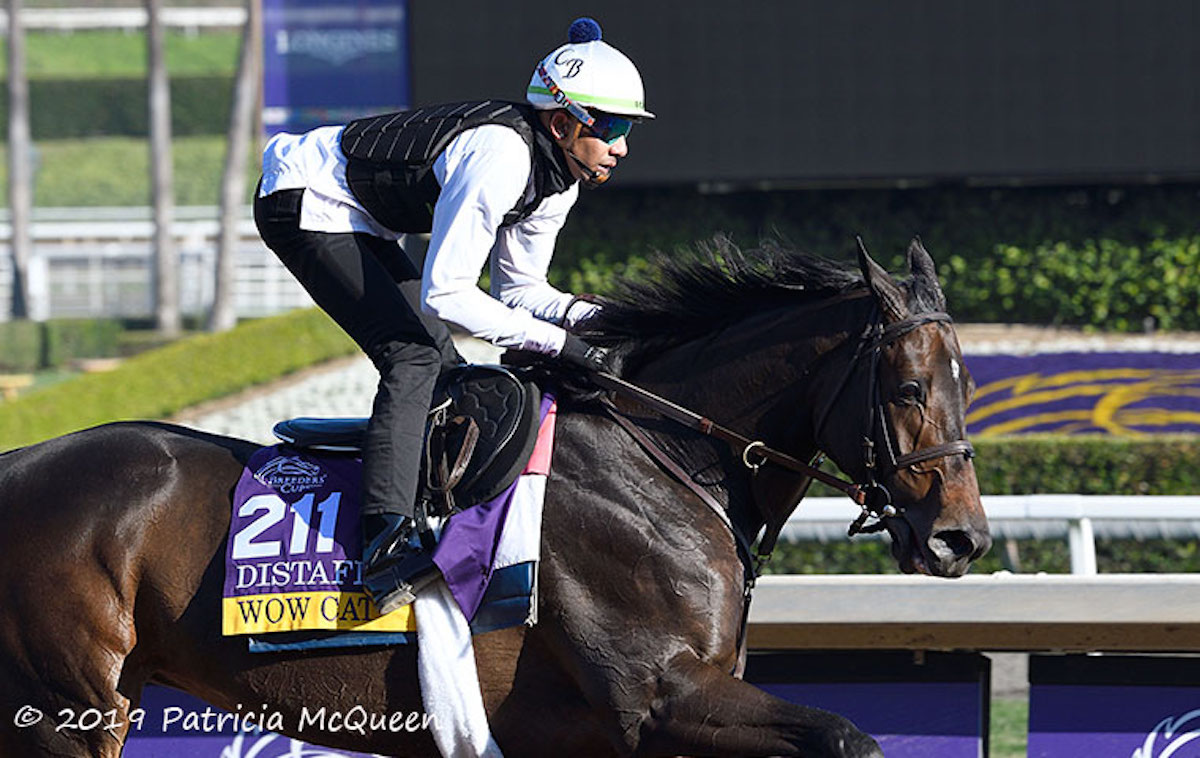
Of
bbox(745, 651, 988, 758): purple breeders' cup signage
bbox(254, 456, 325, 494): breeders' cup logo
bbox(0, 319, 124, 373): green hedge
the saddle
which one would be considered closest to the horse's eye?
the saddle

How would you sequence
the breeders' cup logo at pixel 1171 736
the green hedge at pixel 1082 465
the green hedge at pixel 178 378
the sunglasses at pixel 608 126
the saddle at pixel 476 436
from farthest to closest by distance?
the green hedge at pixel 178 378
the green hedge at pixel 1082 465
the breeders' cup logo at pixel 1171 736
the sunglasses at pixel 608 126
the saddle at pixel 476 436

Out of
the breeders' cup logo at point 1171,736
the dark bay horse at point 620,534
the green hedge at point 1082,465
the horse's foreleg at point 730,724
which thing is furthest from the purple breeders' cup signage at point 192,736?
the green hedge at point 1082,465

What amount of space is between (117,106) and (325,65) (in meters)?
28.3

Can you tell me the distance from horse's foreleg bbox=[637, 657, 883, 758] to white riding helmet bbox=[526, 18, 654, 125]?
3.90 ft

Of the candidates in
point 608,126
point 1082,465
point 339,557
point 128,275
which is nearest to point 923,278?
point 608,126

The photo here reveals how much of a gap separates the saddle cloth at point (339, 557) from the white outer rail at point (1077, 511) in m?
1.81

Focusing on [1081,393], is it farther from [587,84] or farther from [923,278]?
[587,84]

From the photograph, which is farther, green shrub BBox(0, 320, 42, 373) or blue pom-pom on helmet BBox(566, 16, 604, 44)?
green shrub BBox(0, 320, 42, 373)

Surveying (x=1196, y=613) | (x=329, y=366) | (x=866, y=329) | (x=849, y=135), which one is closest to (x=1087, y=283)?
(x=849, y=135)

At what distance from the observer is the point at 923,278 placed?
3436 millimetres

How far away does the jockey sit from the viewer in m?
3.36

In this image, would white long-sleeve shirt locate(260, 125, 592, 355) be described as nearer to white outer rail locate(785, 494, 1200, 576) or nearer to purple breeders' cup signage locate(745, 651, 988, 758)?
purple breeders' cup signage locate(745, 651, 988, 758)

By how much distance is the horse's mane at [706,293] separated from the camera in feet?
11.8

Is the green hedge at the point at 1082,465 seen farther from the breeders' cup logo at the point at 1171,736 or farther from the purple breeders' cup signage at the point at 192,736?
the purple breeders' cup signage at the point at 192,736
